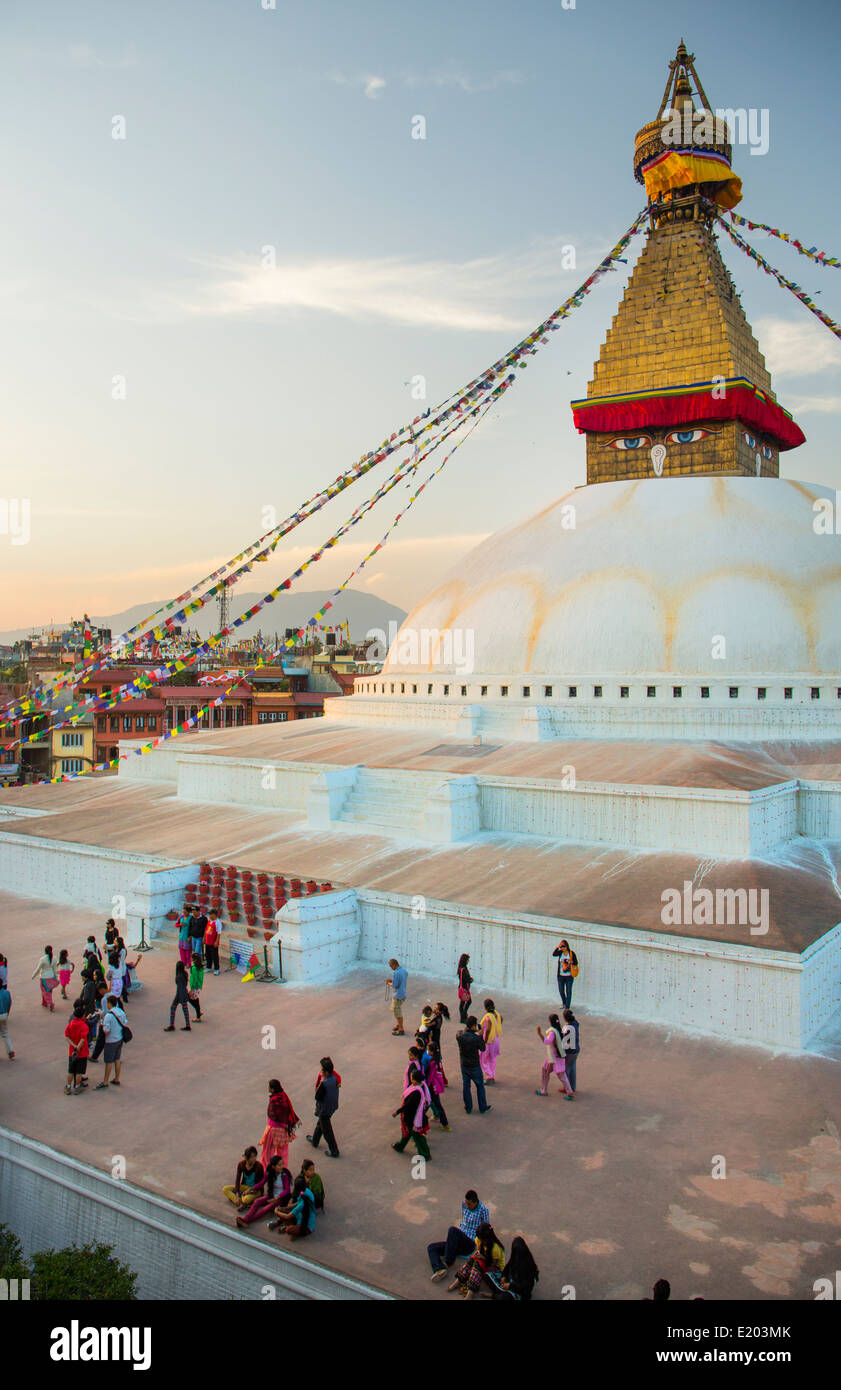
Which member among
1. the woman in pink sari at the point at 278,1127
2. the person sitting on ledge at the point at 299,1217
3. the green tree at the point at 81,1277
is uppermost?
the woman in pink sari at the point at 278,1127

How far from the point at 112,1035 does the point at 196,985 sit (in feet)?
5.97

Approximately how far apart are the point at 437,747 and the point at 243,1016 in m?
7.80

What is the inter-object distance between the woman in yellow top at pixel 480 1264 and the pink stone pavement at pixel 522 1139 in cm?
22

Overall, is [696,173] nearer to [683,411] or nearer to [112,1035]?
[683,411]

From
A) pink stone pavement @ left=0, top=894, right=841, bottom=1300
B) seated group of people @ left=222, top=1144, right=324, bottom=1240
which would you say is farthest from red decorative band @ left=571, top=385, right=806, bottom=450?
seated group of people @ left=222, top=1144, right=324, bottom=1240

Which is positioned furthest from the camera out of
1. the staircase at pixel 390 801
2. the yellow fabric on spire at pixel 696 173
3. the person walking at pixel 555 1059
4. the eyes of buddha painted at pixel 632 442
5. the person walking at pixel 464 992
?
the yellow fabric on spire at pixel 696 173

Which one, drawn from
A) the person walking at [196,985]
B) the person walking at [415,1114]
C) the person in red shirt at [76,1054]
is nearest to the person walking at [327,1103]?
the person walking at [415,1114]

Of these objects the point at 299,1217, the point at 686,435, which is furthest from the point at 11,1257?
the point at 686,435

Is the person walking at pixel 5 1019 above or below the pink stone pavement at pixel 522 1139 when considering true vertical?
above

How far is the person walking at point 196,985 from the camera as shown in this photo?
29.8ft

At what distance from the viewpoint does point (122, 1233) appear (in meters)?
6.16

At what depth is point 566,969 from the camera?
9102 mm

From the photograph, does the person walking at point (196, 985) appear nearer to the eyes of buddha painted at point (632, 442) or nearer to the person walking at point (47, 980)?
the person walking at point (47, 980)

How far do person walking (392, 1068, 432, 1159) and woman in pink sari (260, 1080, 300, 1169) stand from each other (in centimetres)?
80
